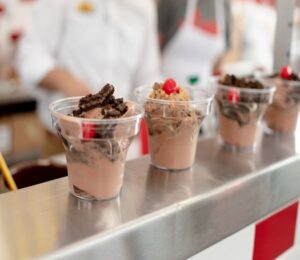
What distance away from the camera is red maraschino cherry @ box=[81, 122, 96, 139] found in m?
0.58

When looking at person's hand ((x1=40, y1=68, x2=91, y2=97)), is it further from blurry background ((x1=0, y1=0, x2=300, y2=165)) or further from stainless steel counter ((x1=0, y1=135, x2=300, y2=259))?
stainless steel counter ((x1=0, y1=135, x2=300, y2=259))

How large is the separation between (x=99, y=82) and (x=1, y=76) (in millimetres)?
1238

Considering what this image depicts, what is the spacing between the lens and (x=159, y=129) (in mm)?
753

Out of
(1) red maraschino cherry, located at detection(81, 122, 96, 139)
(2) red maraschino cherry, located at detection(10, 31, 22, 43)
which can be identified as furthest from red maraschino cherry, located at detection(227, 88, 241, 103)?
(2) red maraschino cherry, located at detection(10, 31, 22, 43)

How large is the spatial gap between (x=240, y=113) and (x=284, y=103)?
0.17 meters

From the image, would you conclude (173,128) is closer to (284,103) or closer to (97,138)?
(97,138)

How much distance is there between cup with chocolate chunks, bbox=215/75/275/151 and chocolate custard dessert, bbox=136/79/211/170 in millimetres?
113

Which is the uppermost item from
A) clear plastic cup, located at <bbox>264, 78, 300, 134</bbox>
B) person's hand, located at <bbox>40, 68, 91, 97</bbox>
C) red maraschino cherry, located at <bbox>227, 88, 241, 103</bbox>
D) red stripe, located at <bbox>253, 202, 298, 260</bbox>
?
red maraschino cherry, located at <bbox>227, 88, 241, 103</bbox>

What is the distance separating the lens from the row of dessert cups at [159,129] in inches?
23.7

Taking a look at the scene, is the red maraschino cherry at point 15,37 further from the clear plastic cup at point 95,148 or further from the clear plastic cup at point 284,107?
the clear plastic cup at point 95,148

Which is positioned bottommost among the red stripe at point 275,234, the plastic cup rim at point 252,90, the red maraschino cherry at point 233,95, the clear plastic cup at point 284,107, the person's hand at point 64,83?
the red stripe at point 275,234

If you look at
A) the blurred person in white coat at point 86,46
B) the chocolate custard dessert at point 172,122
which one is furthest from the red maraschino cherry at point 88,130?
the blurred person in white coat at point 86,46

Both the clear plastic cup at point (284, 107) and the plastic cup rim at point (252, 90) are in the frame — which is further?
the clear plastic cup at point (284, 107)

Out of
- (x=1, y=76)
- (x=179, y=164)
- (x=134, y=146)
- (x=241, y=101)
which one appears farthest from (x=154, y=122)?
(x=1, y=76)
